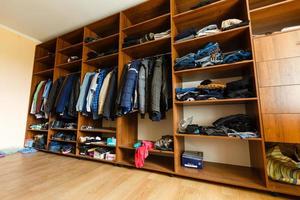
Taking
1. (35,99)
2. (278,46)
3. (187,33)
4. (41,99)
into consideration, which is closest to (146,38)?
(187,33)

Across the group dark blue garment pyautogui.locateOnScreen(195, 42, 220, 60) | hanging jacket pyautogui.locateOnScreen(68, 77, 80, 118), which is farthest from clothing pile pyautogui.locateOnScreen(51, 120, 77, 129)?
dark blue garment pyautogui.locateOnScreen(195, 42, 220, 60)

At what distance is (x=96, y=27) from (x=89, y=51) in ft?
1.32

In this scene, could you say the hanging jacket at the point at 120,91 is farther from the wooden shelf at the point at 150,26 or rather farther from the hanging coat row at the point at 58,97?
the hanging coat row at the point at 58,97

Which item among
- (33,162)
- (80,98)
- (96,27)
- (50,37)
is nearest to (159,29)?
(96,27)

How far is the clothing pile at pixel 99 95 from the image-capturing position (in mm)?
1863

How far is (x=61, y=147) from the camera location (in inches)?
92.4

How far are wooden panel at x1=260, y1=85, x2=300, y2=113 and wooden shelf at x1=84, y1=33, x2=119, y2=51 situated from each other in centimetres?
192

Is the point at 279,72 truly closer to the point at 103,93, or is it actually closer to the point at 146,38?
the point at 146,38

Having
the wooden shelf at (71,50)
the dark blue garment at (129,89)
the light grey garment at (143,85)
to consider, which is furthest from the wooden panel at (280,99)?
the wooden shelf at (71,50)

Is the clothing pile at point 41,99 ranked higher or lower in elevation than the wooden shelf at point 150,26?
lower

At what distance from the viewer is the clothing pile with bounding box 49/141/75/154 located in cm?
225

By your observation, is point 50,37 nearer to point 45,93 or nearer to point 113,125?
point 45,93

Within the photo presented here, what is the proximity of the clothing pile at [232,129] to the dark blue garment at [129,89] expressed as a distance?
26.0 inches

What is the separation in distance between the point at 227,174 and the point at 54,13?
3.05 metres
